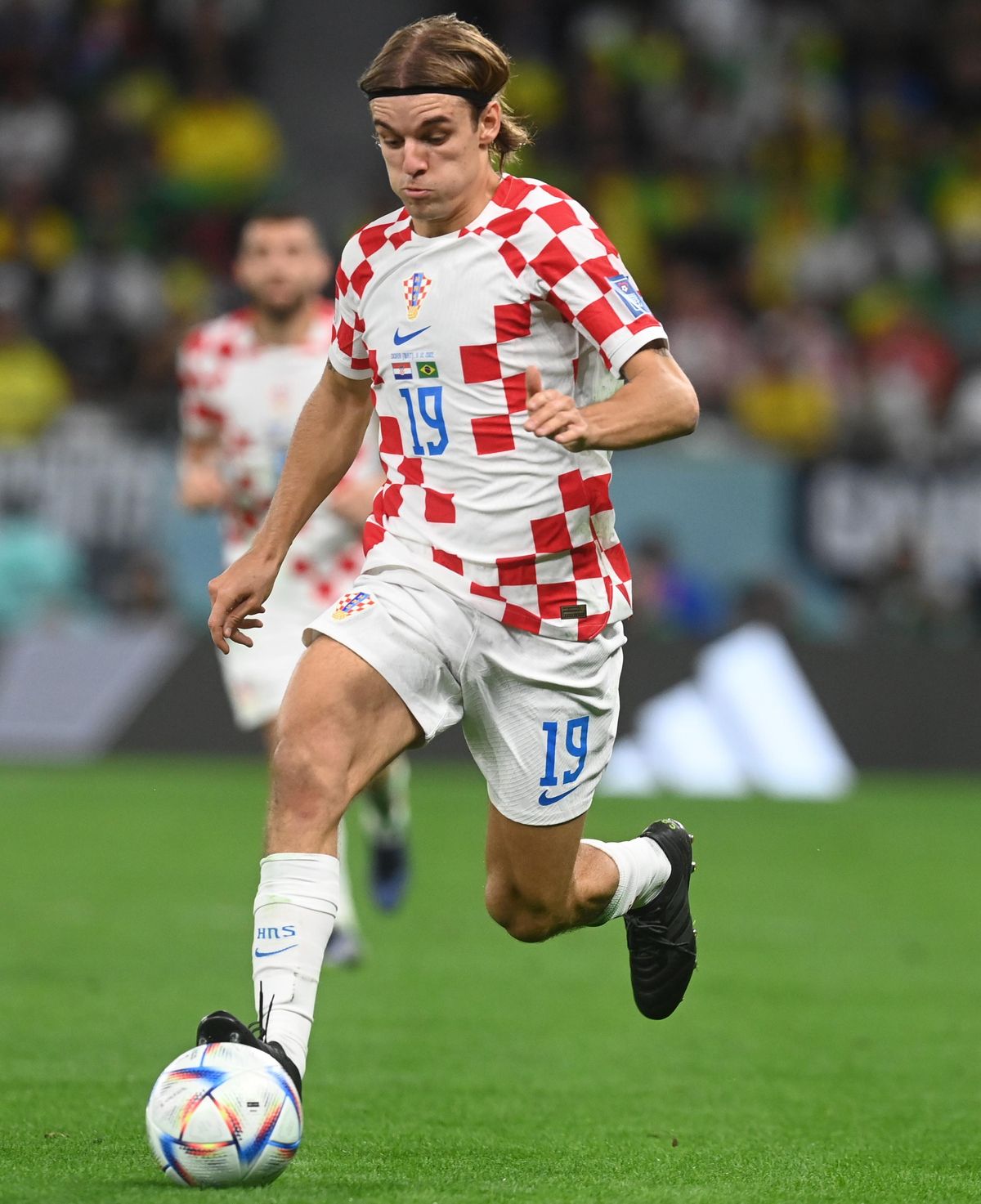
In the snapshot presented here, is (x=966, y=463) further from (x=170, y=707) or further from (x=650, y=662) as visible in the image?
(x=170, y=707)

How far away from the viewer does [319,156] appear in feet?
69.2

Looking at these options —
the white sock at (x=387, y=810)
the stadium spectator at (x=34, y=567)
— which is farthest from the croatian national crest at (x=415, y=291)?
the stadium spectator at (x=34, y=567)

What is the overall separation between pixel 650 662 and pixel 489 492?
32.0ft

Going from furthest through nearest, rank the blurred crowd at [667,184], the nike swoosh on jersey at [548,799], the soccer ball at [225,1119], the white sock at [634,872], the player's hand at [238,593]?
1. the blurred crowd at [667,184]
2. the white sock at [634,872]
3. the nike swoosh on jersey at [548,799]
4. the player's hand at [238,593]
5. the soccer ball at [225,1119]

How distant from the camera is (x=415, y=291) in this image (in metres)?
4.89

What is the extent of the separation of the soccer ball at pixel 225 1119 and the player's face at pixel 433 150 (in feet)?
6.31

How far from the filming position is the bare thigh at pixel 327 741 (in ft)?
14.8

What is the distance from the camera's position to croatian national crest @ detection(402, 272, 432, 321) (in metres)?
4.88

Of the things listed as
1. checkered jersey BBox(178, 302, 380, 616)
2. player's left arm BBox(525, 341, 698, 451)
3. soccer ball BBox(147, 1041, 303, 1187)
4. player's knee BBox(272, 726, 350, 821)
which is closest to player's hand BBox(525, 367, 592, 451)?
player's left arm BBox(525, 341, 698, 451)

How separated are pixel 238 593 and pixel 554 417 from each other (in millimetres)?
1117

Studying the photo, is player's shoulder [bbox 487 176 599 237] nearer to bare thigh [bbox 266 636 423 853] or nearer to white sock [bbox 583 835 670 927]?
bare thigh [bbox 266 636 423 853]

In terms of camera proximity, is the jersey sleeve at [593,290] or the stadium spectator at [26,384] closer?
the jersey sleeve at [593,290]

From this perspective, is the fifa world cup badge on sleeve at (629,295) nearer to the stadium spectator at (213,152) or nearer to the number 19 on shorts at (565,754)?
the number 19 on shorts at (565,754)

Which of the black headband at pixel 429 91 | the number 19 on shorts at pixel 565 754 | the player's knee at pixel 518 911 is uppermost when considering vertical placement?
the black headband at pixel 429 91
